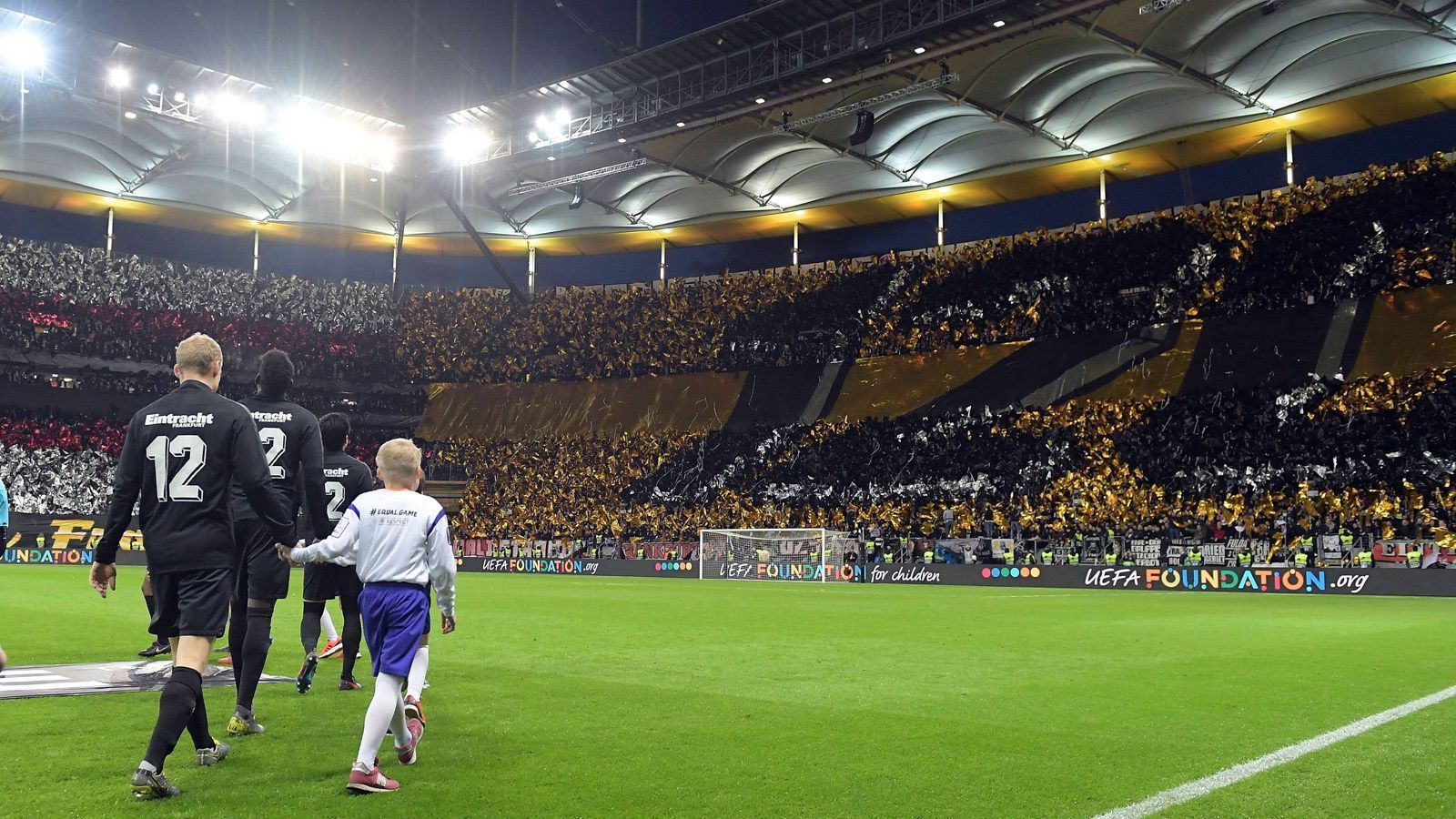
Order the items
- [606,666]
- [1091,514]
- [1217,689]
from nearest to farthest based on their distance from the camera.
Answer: [1217,689] → [606,666] → [1091,514]

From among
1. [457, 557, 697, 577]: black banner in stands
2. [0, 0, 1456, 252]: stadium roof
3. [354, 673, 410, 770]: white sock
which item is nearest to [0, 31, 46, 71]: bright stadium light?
[0, 0, 1456, 252]: stadium roof

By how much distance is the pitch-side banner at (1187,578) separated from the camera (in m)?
23.6

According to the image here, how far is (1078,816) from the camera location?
188 inches

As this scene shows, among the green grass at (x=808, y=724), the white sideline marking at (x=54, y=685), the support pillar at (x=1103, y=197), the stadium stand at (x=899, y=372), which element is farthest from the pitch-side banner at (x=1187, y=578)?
the white sideline marking at (x=54, y=685)

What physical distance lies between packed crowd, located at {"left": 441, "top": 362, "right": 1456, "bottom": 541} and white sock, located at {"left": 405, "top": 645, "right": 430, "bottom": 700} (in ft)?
81.3

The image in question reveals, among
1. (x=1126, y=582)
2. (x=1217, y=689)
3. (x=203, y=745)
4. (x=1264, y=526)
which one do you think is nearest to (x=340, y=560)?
(x=203, y=745)

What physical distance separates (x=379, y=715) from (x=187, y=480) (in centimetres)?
148

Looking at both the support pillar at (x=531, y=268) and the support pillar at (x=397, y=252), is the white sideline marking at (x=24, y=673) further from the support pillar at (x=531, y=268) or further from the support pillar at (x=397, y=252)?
the support pillar at (x=531, y=268)

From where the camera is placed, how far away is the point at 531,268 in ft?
181

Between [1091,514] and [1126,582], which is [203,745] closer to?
[1126,582]

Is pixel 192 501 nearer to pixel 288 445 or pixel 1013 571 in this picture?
pixel 288 445

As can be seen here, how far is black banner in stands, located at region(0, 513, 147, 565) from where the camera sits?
120 feet

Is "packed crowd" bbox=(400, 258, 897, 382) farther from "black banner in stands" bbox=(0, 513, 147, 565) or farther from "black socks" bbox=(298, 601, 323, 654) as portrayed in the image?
"black socks" bbox=(298, 601, 323, 654)

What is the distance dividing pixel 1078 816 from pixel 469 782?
273cm
